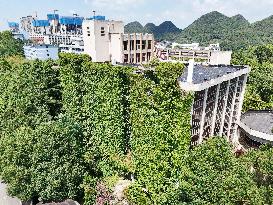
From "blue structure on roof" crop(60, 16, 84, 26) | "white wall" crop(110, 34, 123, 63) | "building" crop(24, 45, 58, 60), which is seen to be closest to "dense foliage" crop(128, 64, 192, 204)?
"white wall" crop(110, 34, 123, 63)

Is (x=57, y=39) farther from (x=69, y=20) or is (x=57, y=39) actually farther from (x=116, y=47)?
(x=116, y=47)

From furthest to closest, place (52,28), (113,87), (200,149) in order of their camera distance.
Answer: (52,28), (113,87), (200,149)

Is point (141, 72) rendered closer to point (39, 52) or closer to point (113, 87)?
point (113, 87)

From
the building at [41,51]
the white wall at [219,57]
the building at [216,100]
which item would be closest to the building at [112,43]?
the white wall at [219,57]

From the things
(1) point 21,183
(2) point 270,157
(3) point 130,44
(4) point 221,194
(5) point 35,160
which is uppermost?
(3) point 130,44

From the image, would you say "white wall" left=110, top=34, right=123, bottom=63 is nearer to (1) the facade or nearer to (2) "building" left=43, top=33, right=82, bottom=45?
(1) the facade

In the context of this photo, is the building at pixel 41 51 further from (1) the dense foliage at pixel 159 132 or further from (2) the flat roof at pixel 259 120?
(1) the dense foliage at pixel 159 132

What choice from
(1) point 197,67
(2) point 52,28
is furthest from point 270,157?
(2) point 52,28

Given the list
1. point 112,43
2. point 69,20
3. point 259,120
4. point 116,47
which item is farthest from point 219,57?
point 69,20
